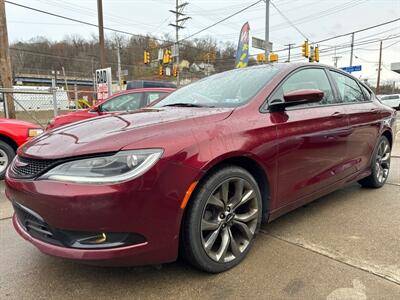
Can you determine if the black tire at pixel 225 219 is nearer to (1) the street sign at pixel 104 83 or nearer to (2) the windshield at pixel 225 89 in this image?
(2) the windshield at pixel 225 89

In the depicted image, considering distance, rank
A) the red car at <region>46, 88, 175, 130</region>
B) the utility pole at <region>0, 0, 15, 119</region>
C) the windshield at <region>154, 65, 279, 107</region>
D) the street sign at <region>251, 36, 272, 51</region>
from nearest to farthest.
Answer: the windshield at <region>154, 65, 279, 107</region> → the red car at <region>46, 88, 175, 130</region> → the utility pole at <region>0, 0, 15, 119</region> → the street sign at <region>251, 36, 272, 51</region>

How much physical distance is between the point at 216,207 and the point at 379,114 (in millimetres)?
2909

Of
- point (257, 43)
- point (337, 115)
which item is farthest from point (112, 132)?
point (257, 43)

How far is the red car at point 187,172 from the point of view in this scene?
1.93 meters

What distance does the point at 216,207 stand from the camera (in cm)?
236

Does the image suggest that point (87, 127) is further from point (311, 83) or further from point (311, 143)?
point (311, 83)

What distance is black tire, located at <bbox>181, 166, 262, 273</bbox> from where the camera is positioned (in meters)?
2.18

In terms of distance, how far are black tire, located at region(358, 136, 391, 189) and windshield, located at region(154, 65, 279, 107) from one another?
6.62ft

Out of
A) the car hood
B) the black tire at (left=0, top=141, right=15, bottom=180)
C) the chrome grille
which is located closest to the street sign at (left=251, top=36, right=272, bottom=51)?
the black tire at (left=0, top=141, right=15, bottom=180)

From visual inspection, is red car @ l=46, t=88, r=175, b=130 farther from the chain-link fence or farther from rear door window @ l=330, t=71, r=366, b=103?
rear door window @ l=330, t=71, r=366, b=103

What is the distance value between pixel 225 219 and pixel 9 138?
433 centimetres

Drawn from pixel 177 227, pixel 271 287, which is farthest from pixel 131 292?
pixel 271 287

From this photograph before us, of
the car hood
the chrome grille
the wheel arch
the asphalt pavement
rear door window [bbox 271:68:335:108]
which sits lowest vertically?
the asphalt pavement

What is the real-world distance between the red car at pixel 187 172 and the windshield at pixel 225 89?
0.02 meters
